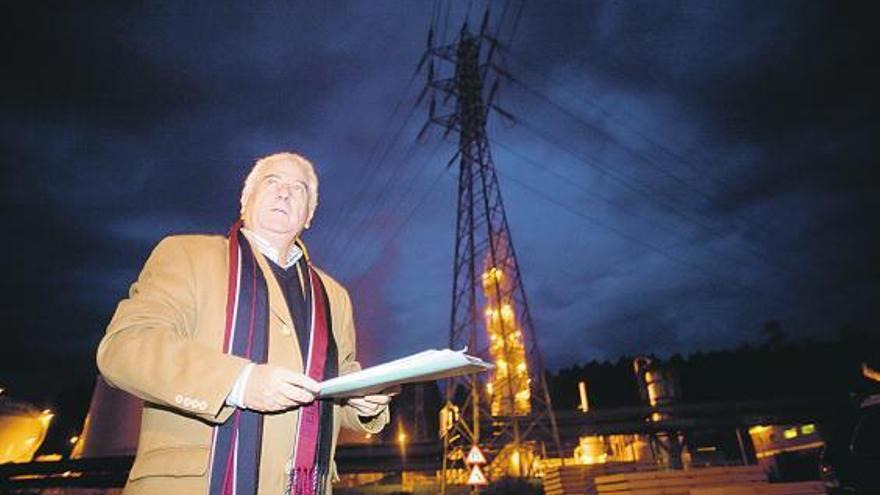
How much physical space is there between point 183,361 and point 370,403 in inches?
26.1

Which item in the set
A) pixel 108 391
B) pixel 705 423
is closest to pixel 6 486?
pixel 108 391

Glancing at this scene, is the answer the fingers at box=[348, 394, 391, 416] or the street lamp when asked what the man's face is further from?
the street lamp

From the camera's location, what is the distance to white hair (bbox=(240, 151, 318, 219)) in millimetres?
1963

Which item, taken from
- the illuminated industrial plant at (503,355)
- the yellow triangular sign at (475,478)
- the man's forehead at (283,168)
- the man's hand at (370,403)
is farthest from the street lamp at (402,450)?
the man's forehead at (283,168)

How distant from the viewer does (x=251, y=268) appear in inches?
61.9

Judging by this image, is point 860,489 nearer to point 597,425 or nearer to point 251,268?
point 251,268

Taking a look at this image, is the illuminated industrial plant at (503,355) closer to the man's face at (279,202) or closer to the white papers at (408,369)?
the man's face at (279,202)

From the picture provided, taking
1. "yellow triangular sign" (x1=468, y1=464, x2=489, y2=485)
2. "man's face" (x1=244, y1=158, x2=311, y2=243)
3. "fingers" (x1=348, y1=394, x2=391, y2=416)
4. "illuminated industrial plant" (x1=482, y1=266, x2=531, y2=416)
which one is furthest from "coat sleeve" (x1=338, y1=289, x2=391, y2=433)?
"illuminated industrial plant" (x1=482, y1=266, x2=531, y2=416)

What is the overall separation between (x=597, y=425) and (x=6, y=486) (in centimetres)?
2888

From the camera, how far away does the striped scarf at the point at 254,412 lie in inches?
49.4

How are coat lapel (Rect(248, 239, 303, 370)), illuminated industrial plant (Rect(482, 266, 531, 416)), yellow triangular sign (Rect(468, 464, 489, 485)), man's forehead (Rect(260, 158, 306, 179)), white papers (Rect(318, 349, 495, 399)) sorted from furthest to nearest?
1. illuminated industrial plant (Rect(482, 266, 531, 416))
2. yellow triangular sign (Rect(468, 464, 489, 485))
3. man's forehead (Rect(260, 158, 306, 179))
4. coat lapel (Rect(248, 239, 303, 370))
5. white papers (Rect(318, 349, 495, 399))

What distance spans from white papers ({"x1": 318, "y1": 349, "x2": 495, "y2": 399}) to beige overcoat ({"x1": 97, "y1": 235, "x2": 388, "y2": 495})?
31 centimetres

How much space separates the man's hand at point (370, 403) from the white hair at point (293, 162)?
34.9 inches

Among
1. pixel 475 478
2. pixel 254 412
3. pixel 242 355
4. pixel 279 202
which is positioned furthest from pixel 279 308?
pixel 475 478
